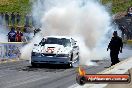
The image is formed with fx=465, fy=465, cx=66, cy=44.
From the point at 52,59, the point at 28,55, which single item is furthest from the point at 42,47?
the point at 28,55

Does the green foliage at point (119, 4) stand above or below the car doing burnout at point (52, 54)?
above

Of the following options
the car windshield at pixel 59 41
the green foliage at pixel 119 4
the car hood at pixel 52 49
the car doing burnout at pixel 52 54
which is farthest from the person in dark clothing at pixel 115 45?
the green foliage at pixel 119 4

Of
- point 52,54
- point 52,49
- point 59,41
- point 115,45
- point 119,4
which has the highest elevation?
point 119,4

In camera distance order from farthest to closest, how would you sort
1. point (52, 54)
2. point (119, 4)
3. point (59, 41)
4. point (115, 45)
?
point (119, 4)
point (59, 41)
point (115, 45)
point (52, 54)

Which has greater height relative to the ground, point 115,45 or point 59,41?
point 59,41

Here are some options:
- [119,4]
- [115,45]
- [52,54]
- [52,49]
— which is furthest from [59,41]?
[119,4]

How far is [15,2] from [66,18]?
68694 millimetres

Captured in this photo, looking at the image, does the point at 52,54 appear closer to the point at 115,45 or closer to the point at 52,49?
the point at 52,49

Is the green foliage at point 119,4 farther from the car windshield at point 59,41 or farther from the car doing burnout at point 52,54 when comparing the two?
the car doing burnout at point 52,54

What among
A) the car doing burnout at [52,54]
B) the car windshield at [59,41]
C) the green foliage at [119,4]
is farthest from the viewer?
the green foliage at [119,4]

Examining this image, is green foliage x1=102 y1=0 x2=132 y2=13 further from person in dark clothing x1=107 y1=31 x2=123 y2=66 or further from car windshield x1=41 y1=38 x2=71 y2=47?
car windshield x1=41 y1=38 x2=71 y2=47

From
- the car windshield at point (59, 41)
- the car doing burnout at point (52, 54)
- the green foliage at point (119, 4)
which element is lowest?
the car doing burnout at point (52, 54)

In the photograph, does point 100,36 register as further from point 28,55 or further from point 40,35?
point 28,55

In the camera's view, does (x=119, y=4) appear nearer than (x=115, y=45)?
No
